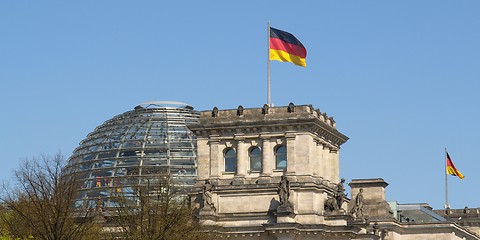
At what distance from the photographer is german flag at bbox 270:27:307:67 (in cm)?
13700

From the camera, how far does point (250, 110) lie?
136000 millimetres

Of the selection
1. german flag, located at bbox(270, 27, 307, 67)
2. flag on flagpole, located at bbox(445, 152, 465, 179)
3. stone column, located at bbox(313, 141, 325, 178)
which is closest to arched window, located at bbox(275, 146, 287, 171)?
stone column, located at bbox(313, 141, 325, 178)

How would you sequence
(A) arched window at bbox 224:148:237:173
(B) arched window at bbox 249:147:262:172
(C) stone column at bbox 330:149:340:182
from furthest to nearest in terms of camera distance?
(C) stone column at bbox 330:149:340:182 < (A) arched window at bbox 224:148:237:173 < (B) arched window at bbox 249:147:262:172

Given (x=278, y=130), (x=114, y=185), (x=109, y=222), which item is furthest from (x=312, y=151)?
(x=114, y=185)

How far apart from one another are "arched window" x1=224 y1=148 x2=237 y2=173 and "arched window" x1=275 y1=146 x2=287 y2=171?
4356 mm

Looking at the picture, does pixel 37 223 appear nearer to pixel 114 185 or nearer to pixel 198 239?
pixel 198 239

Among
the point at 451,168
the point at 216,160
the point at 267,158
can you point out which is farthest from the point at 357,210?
the point at 451,168

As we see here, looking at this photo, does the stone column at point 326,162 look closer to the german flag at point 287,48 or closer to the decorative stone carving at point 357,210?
the decorative stone carving at point 357,210

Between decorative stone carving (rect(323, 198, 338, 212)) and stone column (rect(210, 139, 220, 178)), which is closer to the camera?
decorative stone carving (rect(323, 198, 338, 212))

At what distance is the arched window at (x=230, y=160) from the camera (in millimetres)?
135625

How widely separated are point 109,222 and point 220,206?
37.5ft

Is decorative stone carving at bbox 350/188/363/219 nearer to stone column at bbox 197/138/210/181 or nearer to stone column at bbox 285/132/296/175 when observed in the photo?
stone column at bbox 285/132/296/175

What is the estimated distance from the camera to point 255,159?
5325 inches

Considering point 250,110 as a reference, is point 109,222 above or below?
below
